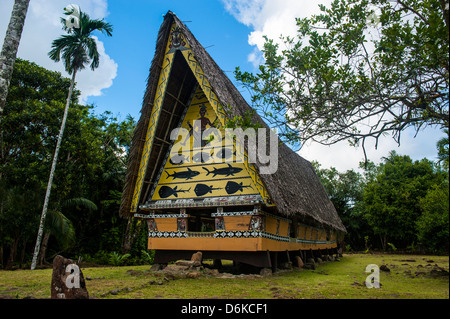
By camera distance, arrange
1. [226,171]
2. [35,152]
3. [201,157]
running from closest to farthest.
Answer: [226,171] → [201,157] → [35,152]

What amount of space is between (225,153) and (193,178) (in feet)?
3.51

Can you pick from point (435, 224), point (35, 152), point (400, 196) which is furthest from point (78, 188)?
point (400, 196)

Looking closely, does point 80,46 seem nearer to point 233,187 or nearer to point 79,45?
point 79,45

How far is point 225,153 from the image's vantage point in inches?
309

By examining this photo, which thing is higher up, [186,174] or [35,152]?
[35,152]

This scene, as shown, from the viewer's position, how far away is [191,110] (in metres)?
8.83

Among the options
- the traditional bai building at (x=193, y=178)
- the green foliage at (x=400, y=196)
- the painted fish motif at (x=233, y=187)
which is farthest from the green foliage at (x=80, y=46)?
the green foliage at (x=400, y=196)

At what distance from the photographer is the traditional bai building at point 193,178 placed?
7098 mm

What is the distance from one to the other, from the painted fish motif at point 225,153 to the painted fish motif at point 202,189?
0.81 metres

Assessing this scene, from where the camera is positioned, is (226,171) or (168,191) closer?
(226,171)

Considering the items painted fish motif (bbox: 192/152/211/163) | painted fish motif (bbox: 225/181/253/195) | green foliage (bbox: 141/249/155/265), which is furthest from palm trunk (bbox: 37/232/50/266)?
painted fish motif (bbox: 225/181/253/195)

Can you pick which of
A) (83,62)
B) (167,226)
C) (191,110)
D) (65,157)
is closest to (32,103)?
(65,157)
